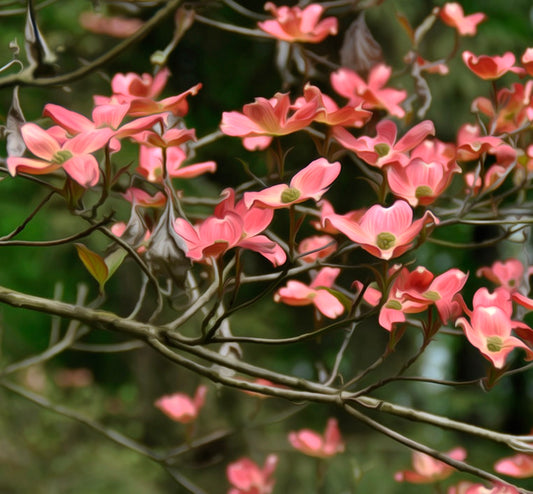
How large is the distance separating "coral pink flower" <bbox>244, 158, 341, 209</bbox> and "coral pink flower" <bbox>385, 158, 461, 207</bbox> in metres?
0.09

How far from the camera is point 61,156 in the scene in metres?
0.65

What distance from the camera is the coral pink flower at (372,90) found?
3.43 feet

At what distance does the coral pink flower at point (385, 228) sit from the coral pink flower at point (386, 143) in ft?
0.27

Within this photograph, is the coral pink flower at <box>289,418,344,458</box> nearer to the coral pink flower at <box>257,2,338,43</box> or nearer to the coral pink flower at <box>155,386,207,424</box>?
the coral pink flower at <box>155,386,207,424</box>

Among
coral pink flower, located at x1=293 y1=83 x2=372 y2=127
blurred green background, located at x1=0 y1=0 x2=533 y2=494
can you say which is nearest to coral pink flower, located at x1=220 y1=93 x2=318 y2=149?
coral pink flower, located at x1=293 y1=83 x2=372 y2=127

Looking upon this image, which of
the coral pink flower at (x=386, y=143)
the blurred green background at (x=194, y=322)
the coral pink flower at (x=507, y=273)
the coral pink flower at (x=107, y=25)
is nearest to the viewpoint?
the coral pink flower at (x=386, y=143)

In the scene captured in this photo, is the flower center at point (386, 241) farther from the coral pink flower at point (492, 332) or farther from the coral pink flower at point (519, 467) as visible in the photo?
the coral pink flower at point (519, 467)

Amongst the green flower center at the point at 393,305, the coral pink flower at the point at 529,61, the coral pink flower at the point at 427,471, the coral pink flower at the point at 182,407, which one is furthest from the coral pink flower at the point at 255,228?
the coral pink flower at the point at 182,407

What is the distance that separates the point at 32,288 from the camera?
3291mm

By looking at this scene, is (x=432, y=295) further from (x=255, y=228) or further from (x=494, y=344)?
(x=255, y=228)

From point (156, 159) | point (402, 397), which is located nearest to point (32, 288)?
point (402, 397)

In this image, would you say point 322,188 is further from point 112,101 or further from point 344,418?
point 344,418

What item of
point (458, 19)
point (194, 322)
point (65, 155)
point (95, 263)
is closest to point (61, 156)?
point (65, 155)

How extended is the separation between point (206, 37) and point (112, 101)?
2281mm
